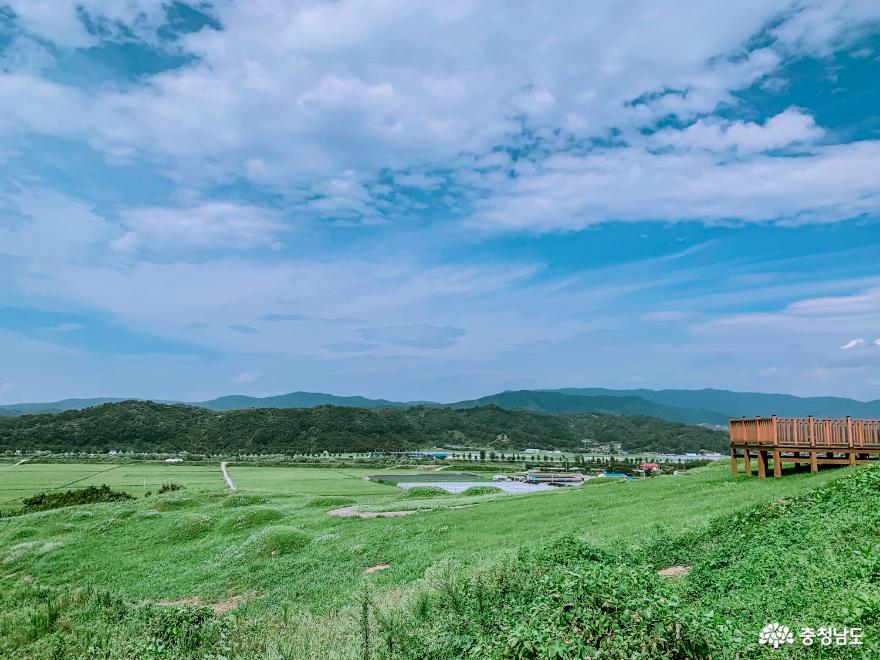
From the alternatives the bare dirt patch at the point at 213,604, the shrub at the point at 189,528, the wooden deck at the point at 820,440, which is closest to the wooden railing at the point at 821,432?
the wooden deck at the point at 820,440

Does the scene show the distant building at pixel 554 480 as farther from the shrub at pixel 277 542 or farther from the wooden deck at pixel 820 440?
the shrub at pixel 277 542

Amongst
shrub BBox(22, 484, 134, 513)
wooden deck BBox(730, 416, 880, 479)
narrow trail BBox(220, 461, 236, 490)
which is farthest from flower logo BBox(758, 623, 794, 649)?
narrow trail BBox(220, 461, 236, 490)

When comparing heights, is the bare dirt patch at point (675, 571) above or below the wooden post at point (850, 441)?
below

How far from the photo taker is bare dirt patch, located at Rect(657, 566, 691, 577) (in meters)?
11.7

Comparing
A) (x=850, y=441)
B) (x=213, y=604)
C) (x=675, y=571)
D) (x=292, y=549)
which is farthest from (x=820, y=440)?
(x=213, y=604)

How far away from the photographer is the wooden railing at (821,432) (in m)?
22.4

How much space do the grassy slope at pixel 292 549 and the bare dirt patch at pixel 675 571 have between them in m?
1.73

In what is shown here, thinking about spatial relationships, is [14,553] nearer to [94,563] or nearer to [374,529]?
[94,563]

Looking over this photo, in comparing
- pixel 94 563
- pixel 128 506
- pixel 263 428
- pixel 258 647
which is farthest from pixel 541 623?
pixel 263 428

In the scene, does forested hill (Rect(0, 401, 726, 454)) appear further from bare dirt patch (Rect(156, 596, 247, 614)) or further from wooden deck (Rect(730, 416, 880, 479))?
wooden deck (Rect(730, 416, 880, 479))

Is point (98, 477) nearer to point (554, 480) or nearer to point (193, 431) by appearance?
point (193, 431)

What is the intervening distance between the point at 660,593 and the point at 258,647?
25.0 feet

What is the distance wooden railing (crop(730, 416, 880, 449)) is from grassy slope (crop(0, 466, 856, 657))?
1775 mm

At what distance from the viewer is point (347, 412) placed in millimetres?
186625
